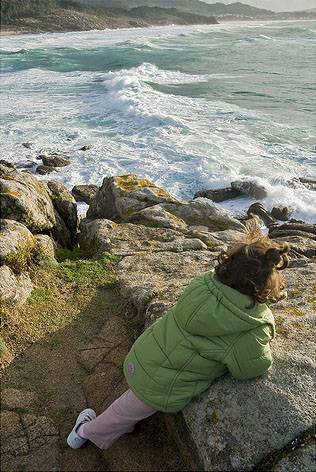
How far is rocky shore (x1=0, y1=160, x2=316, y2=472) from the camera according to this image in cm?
365

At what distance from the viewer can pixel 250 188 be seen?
63.0 ft

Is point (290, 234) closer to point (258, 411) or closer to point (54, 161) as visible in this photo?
point (258, 411)

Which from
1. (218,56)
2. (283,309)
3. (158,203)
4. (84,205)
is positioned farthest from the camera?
(218,56)

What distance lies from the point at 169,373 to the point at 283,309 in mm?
1861

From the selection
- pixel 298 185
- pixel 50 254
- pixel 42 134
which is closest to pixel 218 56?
pixel 42 134

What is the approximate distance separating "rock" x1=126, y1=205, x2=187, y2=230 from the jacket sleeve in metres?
5.40

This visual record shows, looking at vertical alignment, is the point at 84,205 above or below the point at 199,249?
below

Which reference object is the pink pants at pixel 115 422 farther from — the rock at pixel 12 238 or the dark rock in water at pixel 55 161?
the dark rock in water at pixel 55 161

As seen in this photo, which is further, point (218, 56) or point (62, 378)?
point (218, 56)

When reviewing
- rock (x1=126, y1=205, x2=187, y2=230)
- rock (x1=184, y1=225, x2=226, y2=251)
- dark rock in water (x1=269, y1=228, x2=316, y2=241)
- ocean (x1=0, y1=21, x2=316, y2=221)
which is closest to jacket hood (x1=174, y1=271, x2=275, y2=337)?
rock (x1=184, y1=225, x2=226, y2=251)

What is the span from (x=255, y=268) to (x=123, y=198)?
710 centimetres

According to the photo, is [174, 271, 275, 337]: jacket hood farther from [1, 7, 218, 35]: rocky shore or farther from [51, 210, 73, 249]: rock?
[1, 7, 218, 35]: rocky shore

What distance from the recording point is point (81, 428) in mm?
4027

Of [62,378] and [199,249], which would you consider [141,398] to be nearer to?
[62,378]
